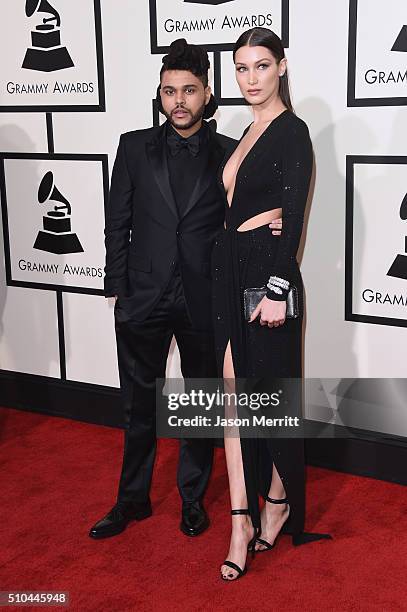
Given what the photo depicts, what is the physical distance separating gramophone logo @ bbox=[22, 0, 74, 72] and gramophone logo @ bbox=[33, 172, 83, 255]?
22.4 inches

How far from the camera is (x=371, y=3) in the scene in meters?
3.41

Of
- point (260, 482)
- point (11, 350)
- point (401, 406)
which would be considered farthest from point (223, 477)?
point (11, 350)

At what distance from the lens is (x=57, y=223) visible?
4.47 m

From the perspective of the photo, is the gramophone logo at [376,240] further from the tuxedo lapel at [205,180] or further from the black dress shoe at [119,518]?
the black dress shoe at [119,518]

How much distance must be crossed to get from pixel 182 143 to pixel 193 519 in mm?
1509

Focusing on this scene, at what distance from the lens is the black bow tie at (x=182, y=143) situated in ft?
10.0

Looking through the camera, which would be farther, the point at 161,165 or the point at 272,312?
the point at 161,165

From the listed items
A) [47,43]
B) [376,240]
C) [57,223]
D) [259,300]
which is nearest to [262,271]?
[259,300]

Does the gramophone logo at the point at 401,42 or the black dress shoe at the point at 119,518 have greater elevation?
the gramophone logo at the point at 401,42

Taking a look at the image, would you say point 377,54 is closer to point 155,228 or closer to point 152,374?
point 155,228

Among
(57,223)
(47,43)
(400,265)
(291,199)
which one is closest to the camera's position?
(291,199)

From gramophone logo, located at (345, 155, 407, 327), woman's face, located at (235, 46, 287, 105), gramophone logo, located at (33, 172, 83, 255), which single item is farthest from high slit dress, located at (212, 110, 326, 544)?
gramophone logo, located at (33, 172, 83, 255)

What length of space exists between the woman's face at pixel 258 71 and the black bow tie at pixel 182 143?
1.07 ft

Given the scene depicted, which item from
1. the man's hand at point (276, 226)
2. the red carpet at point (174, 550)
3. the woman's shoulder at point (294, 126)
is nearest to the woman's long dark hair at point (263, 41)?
the woman's shoulder at point (294, 126)
